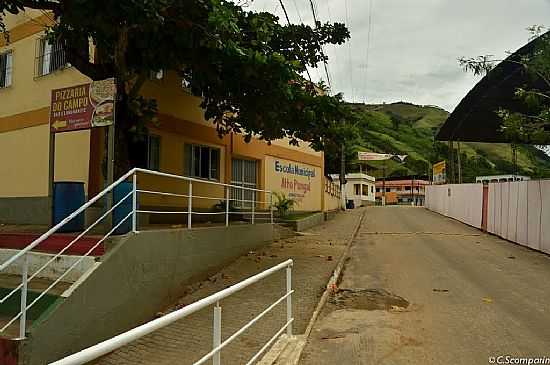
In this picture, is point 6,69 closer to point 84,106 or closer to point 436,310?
point 84,106

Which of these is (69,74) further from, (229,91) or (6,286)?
(6,286)

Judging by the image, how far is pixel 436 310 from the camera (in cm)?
760

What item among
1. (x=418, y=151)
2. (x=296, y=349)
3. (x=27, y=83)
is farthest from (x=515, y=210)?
(x=418, y=151)

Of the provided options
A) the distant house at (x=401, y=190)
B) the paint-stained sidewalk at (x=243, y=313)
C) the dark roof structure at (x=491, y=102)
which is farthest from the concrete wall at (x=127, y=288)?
the distant house at (x=401, y=190)

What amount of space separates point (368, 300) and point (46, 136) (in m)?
10.2

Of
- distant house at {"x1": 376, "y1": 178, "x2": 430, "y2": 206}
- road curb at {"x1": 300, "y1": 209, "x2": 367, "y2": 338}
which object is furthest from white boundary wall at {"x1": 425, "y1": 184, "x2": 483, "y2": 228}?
distant house at {"x1": 376, "y1": 178, "x2": 430, "y2": 206}

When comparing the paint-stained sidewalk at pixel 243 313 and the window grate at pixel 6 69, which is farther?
the window grate at pixel 6 69

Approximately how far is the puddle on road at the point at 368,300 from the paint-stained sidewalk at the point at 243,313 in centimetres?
40

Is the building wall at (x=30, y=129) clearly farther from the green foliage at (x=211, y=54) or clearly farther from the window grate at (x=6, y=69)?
the green foliage at (x=211, y=54)

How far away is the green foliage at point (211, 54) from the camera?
26.8 ft

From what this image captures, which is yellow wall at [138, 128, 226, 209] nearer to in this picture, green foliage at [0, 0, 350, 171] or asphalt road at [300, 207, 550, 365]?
green foliage at [0, 0, 350, 171]

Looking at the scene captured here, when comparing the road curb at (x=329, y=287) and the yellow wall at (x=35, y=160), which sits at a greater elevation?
the yellow wall at (x=35, y=160)

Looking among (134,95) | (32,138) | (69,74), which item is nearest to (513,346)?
(134,95)

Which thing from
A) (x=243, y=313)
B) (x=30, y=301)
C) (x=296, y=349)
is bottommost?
(x=243, y=313)
